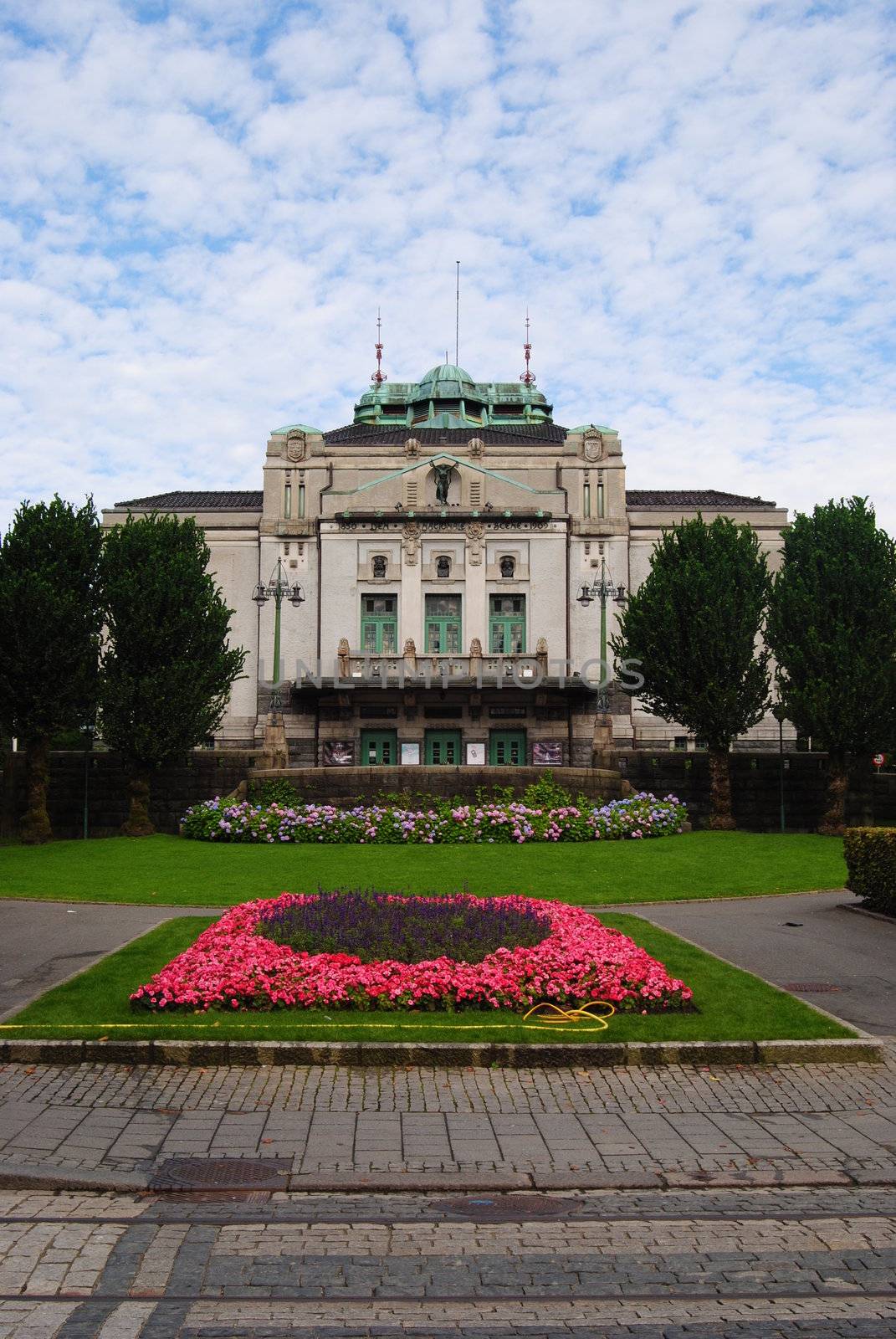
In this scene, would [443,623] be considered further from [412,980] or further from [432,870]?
[412,980]

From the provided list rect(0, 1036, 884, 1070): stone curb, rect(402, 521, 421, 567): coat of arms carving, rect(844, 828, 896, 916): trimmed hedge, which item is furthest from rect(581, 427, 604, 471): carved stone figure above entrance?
rect(0, 1036, 884, 1070): stone curb

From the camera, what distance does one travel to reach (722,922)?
17.6 m

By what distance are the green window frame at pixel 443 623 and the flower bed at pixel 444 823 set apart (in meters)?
17.8

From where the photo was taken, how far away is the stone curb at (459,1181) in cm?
722

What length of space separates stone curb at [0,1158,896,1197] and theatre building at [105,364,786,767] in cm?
3775

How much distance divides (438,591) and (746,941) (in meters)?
33.9

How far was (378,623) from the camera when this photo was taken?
48750mm

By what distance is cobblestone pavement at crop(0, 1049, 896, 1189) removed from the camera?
7.57 metres

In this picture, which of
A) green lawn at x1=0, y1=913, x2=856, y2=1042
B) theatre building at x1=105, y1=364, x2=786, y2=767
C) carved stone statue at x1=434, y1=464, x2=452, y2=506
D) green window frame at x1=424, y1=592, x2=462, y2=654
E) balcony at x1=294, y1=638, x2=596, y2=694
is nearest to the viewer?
green lawn at x1=0, y1=913, x2=856, y2=1042

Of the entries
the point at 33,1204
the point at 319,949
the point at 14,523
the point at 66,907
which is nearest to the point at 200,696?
the point at 14,523

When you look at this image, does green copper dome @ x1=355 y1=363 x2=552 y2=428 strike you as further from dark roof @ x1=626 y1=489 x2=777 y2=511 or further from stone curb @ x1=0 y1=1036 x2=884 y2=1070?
stone curb @ x1=0 y1=1036 x2=884 y2=1070

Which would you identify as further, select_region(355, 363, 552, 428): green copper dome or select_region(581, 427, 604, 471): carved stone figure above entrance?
select_region(355, 363, 552, 428): green copper dome

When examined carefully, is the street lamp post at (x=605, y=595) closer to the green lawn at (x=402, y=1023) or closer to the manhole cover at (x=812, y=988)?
the manhole cover at (x=812, y=988)

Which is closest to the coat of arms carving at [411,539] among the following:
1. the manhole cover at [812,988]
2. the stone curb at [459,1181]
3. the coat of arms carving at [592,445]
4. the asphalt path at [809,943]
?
the coat of arms carving at [592,445]
